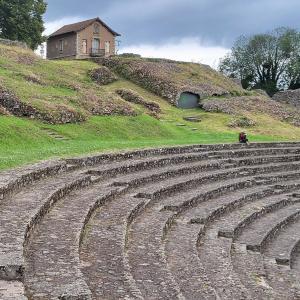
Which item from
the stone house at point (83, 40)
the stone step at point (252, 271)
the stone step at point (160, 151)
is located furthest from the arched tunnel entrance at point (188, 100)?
the stone step at point (252, 271)

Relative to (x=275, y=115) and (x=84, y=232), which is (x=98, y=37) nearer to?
(x=275, y=115)

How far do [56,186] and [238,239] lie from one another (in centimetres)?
498

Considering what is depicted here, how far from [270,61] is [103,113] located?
5446 cm

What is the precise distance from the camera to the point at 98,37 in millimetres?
58625

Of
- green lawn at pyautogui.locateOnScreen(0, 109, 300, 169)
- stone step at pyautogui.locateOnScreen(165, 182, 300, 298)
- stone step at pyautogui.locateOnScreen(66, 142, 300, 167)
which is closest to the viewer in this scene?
stone step at pyautogui.locateOnScreen(165, 182, 300, 298)

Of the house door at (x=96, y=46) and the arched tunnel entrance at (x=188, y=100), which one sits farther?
the house door at (x=96, y=46)

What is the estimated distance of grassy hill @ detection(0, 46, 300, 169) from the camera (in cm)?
2111

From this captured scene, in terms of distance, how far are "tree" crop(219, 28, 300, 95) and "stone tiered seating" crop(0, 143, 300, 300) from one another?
57519mm

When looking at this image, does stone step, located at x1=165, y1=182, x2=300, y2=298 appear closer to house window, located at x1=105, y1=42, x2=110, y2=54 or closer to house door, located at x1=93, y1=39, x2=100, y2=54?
house door, located at x1=93, y1=39, x2=100, y2=54

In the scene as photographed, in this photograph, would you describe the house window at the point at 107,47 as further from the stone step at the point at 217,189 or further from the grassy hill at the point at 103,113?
the stone step at the point at 217,189

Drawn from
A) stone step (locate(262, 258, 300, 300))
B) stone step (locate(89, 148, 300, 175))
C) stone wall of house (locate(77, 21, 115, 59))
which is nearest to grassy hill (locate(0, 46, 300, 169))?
stone step (locate(89, 148, 300, 175))

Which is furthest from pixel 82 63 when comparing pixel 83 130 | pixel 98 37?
pixel 83 130

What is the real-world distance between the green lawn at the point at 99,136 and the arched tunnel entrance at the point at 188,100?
455cm

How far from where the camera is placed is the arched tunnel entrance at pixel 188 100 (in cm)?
4238
